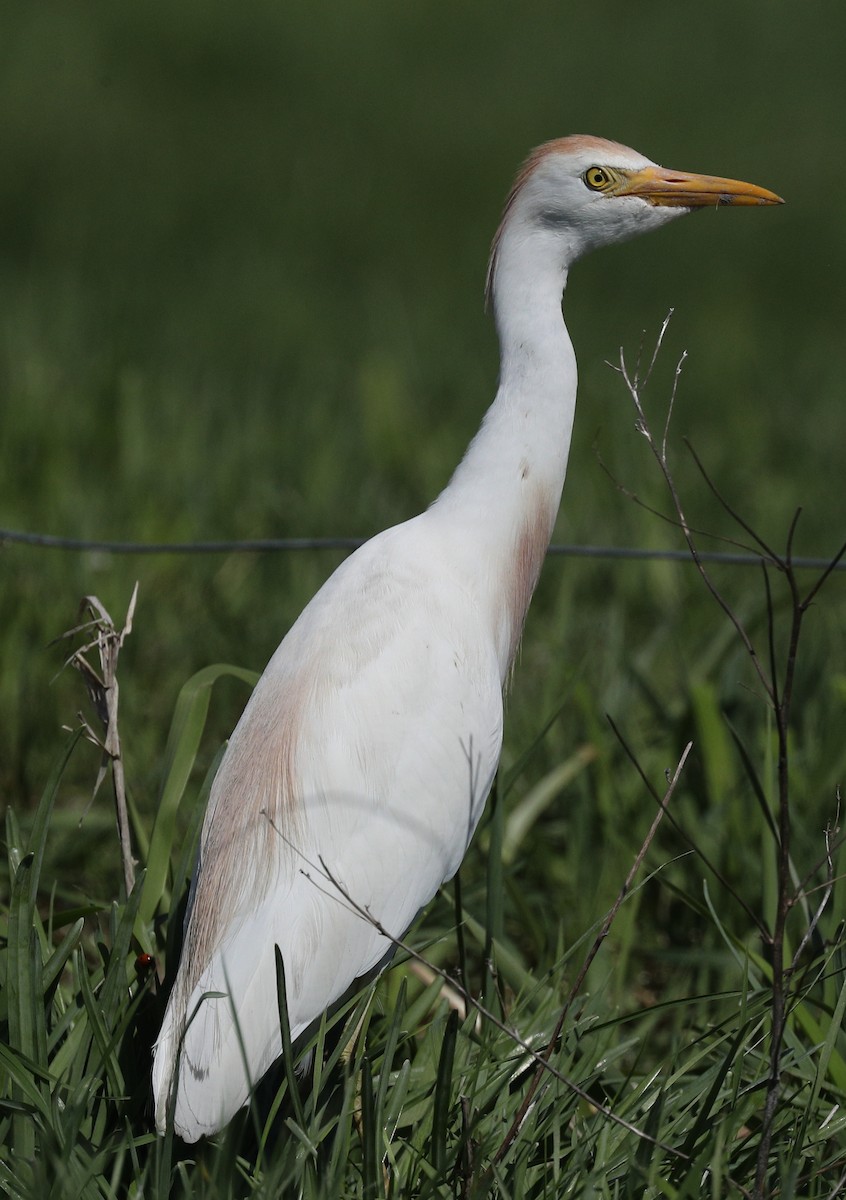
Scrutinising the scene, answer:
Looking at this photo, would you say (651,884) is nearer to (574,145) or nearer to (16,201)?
(574,145)

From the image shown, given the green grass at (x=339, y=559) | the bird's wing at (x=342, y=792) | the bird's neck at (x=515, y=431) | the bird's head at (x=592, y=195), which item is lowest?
the green grass at (x=339, y=559)

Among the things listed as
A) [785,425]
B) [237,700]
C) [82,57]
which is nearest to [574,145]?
[237,700]

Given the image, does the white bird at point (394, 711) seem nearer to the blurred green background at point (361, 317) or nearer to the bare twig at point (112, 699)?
the bare twig at point (112, 699)

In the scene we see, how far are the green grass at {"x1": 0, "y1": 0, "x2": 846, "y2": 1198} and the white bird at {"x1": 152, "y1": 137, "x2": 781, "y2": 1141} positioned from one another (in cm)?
11

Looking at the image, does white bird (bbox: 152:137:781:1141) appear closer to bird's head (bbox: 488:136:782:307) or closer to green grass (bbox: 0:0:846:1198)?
bird's head (bbox: 488:136:782:307)

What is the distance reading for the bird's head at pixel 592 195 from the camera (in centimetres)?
199

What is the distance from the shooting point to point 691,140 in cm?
1162

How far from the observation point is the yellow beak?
200 centimetres

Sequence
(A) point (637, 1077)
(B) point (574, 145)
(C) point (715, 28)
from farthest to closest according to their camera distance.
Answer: (C) point (715, 28) → (A) point (637, 1077) → (B) point (574, 145)

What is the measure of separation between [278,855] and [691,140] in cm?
1097

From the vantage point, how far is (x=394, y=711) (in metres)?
1.90

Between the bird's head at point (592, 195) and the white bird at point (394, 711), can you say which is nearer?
the white bird at point (394, 711)

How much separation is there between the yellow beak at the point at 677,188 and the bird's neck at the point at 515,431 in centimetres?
17

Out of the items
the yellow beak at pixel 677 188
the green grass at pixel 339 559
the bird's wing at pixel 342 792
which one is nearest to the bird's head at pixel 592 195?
the yellow beak at pixel 677 188
